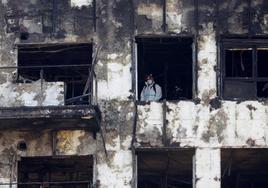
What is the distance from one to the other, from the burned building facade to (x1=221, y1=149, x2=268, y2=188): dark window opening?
8cm

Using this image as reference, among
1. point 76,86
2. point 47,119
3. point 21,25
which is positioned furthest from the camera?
point 76,86

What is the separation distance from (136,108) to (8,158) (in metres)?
3.73

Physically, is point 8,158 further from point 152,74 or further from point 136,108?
point 152,74

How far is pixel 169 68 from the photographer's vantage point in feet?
105

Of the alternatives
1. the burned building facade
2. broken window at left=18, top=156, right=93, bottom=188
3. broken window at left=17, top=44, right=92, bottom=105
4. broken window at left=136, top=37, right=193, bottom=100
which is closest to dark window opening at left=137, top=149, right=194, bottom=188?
the burned building facade

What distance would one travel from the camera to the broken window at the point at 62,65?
29.4 m

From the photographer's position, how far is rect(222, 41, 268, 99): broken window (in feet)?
94.8

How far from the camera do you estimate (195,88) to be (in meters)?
28.7

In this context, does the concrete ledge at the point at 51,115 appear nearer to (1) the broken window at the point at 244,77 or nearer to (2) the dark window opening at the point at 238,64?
(1) the broken window at the point at 244,77

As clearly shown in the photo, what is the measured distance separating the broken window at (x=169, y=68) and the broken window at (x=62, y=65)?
172 cm

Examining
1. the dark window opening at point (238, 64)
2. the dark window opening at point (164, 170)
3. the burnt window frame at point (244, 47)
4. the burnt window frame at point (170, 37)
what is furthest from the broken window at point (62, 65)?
the dark window opening at point (238, 64)

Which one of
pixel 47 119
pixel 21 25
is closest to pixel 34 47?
pixel 21 25

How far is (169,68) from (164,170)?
3.13 metres

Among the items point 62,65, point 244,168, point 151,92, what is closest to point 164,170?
point 244,168
